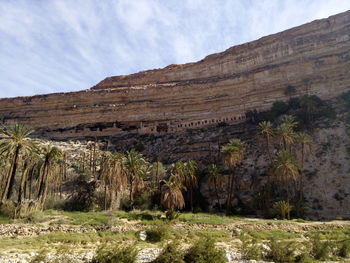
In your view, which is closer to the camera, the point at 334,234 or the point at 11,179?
the point at 334,234

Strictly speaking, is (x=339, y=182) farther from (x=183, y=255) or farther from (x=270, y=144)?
(x=183, y=255)

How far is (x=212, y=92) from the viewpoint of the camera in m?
68.4

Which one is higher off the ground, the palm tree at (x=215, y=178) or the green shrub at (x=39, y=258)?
the palm tree at (x=215, y=178)

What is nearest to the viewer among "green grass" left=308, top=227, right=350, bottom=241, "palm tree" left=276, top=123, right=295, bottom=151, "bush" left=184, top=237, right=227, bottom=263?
"bush" left=184, top=237, right=227, bottom=263

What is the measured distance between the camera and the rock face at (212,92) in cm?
5978

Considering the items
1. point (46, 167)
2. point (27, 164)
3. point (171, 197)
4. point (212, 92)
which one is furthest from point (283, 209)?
point (212, 92)

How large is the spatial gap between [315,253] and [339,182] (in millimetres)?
19883

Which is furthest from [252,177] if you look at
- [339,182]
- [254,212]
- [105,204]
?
[105,204]

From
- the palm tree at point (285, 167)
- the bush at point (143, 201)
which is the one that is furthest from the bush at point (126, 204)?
the palm tree at point (285, 167)

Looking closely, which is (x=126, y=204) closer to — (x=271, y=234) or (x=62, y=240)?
(x=62, y=240)

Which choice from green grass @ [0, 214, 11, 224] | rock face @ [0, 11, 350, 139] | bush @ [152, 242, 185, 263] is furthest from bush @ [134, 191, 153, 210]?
rock face @ [0, 11, 350, 139]

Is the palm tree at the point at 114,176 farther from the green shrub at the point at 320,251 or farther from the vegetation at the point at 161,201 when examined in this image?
the green shrub at the point at 320,251

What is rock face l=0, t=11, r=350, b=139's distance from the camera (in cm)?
5978

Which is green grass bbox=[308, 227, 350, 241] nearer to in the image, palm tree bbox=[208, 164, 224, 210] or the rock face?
palm tree bbox=[208, 164, 224, 210]
